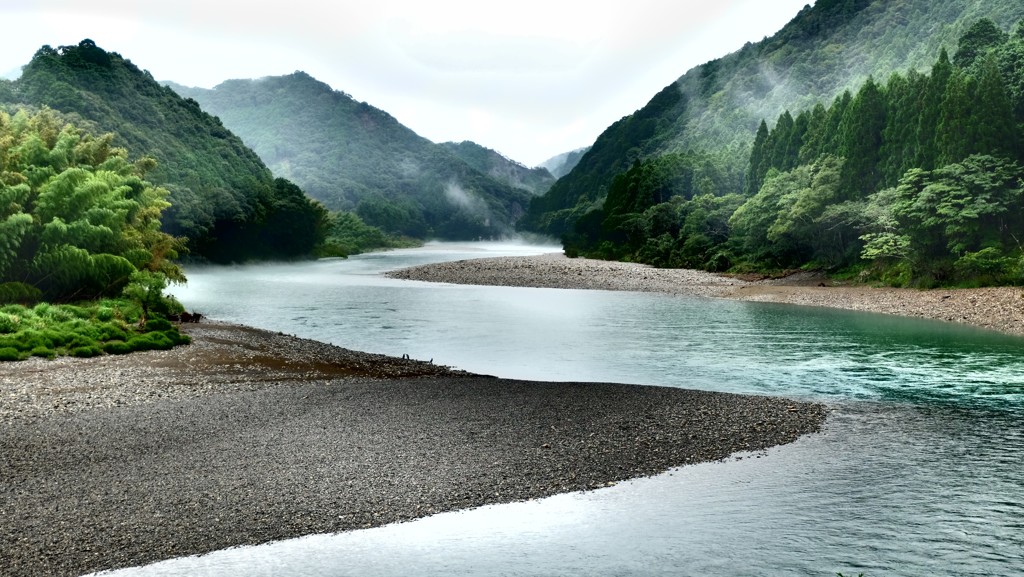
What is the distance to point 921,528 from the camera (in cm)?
997

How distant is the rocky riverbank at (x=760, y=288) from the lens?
1331 inches

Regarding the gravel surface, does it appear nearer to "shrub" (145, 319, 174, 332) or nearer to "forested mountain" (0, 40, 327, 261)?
"shrub" (145, 319, 174, 332)

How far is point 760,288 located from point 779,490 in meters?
42.1

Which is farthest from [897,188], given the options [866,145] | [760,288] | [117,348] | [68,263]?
[68,263]

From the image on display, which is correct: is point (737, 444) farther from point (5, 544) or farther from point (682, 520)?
point (5, 544)

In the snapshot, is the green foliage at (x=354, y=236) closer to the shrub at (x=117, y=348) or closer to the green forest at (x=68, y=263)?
the green forest at (x=68, y=263)

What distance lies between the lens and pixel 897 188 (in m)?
45.2

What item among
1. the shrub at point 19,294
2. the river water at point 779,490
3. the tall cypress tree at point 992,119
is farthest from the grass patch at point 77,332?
the tall cypress tree at point 992,119

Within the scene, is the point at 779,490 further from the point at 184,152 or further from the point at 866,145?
the point at 184,152

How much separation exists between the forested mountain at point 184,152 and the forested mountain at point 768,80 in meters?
51.3

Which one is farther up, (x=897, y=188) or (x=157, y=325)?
(x=897, y=188)

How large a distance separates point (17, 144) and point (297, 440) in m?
25.0

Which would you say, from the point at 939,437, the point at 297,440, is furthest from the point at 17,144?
the point at 939,437

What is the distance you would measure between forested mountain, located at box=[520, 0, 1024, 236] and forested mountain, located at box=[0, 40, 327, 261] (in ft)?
168
